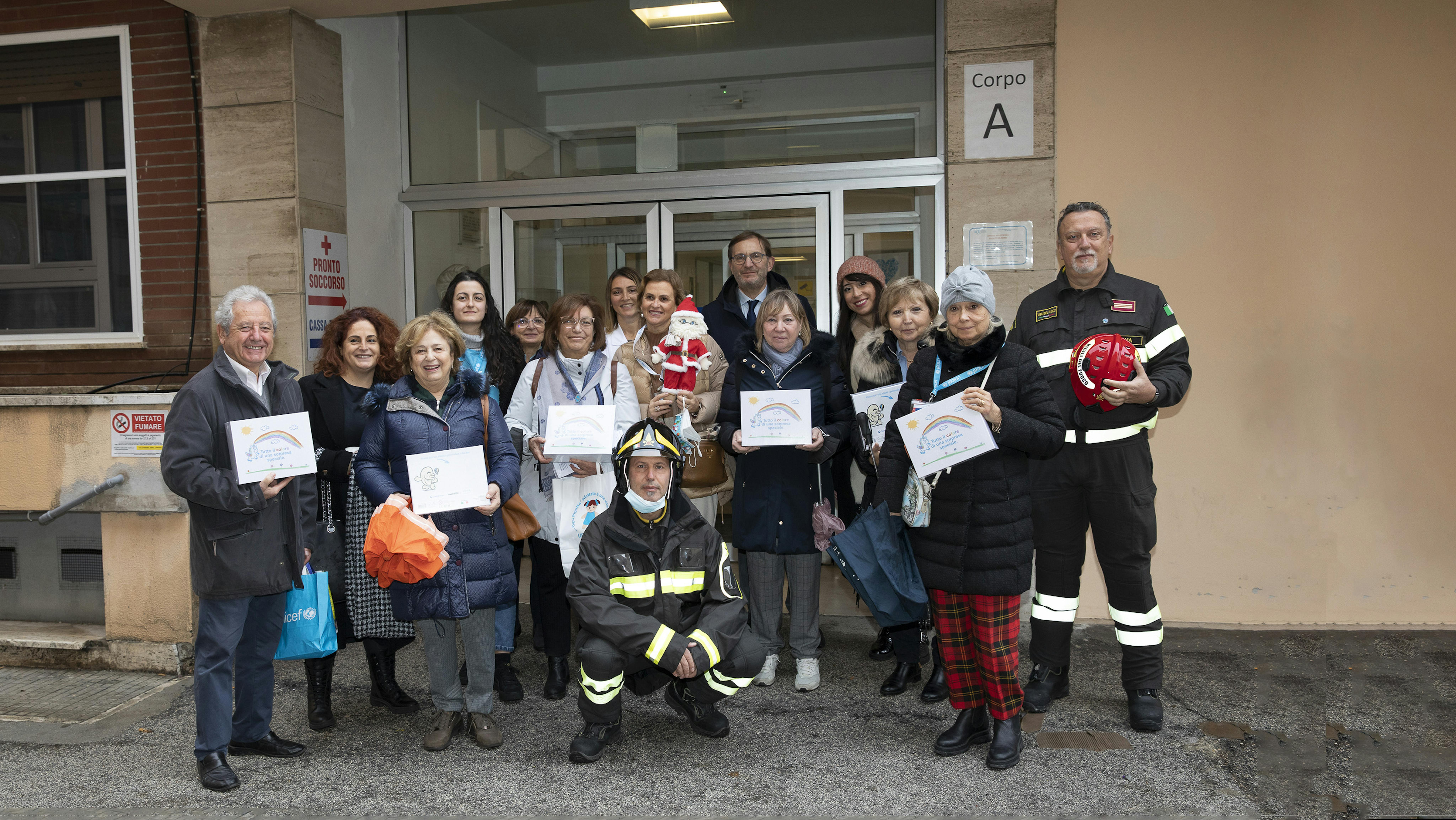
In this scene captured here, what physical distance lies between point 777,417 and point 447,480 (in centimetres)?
149

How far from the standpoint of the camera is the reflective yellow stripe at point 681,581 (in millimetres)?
3834

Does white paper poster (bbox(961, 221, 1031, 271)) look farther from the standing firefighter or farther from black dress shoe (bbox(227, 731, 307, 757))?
black dress shoe (bbox(227, 731, 307, 757))

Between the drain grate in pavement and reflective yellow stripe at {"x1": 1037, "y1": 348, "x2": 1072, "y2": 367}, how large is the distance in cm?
477

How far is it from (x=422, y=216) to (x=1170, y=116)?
5.28 meters

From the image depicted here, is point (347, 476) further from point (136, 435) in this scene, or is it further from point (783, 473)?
point (783, 473)

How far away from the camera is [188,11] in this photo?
638 cm

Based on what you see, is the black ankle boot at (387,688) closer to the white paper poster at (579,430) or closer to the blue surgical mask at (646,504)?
the white paper poster at (579,430)

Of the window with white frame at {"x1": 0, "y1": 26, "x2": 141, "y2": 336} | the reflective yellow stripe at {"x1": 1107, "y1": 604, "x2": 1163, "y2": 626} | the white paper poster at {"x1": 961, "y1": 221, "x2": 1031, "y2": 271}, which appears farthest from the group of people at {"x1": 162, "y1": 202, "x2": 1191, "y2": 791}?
the window with white frame at {"x1": 0, "y1": 26, "x2": 141, "y2": 336}

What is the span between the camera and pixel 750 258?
16.8 ft

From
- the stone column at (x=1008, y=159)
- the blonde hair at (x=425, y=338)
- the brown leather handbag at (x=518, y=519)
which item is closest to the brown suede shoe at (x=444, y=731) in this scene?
the brown leather handbag at (x=518, y=519)

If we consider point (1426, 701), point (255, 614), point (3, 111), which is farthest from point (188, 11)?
point (1426, 701)

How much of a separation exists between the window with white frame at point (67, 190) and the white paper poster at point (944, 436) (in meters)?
5.83

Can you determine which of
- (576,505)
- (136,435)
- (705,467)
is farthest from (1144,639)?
(136,435)

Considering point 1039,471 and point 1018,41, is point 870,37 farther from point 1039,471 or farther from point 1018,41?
point 1039,471
